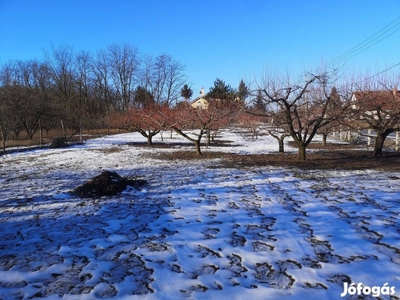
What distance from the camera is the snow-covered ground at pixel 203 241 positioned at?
7.99ft

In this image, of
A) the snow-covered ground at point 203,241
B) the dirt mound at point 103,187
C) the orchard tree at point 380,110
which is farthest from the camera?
the orchard tree at point 380,110

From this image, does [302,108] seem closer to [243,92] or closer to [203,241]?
[243,92]

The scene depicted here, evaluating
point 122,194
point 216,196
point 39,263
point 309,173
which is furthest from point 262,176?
point 39,263

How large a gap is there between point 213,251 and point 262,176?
4.50m

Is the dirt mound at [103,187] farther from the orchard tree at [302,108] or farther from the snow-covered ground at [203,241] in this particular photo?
the orchard tree at [302,108]

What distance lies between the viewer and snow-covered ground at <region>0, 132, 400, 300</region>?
95.9 inches

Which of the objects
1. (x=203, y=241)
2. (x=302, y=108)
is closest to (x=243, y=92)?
(x=302, y=108)

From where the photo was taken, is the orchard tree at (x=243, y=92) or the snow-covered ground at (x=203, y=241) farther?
the orchard tree at (x=243, y=92)

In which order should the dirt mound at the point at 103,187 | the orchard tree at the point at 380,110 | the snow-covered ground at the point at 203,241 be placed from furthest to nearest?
the orchard tree at the point at 380,110 < the dirt mound at the point at 103,187 < the snow-covered ground at the point at 203,241

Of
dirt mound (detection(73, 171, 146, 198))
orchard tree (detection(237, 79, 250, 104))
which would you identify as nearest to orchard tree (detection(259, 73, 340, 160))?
orchard tree (detection(237, 79, 250, 104))

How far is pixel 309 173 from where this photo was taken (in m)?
7.62

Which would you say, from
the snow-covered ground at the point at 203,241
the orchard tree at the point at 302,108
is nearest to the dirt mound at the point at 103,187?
the snow-covered ground at the point at 203,241

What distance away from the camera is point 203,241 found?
335 centimetres

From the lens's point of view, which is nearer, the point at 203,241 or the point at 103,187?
the point at 203,241
